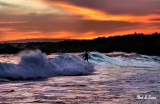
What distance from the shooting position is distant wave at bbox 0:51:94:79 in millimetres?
9389

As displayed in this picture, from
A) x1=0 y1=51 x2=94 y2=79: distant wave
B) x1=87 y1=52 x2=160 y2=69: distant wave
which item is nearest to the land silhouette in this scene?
x1=87 y1=52 x2=160 y2=69: distant wave

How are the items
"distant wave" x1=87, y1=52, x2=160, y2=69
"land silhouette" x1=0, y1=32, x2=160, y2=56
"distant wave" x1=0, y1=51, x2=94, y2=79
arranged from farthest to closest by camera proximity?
1. "land silhouette" x1=0, y1=32, x2=160, y2=56
2. "distant wave" x1=87, y1=52, x2=160, y2=69
3. "distant wave" x1=0, y1=51, x2=94, y2=79

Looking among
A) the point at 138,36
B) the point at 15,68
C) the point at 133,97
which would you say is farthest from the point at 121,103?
the point at 138,36

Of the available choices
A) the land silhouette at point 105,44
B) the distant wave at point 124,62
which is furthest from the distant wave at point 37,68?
the land silhouette at point 105,44

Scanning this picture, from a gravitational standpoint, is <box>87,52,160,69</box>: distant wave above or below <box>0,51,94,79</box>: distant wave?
below

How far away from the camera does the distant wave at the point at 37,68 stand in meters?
9.39

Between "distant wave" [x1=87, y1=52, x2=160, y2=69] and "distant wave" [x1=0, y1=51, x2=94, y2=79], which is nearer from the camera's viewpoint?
"distant wave" [x1=0, y1=51, x2=94, y2=79]

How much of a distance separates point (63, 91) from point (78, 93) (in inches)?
19.3

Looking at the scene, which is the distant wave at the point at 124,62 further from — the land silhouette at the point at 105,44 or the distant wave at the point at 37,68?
the land silhouette at the point at 105,44

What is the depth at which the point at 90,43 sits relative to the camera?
6606 centimetres

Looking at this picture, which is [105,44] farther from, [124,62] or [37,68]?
[37,68]

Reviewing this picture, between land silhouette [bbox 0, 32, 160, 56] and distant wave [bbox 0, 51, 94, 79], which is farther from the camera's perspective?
land silhouette [bbox 0, 32, 160, 56]

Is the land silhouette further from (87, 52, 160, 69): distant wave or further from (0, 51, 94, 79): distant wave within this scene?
(0, 51, 94, 79): distant wave

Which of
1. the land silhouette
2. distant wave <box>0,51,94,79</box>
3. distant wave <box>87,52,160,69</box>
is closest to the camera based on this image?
distant wave <box>0,51,94,79</box>
